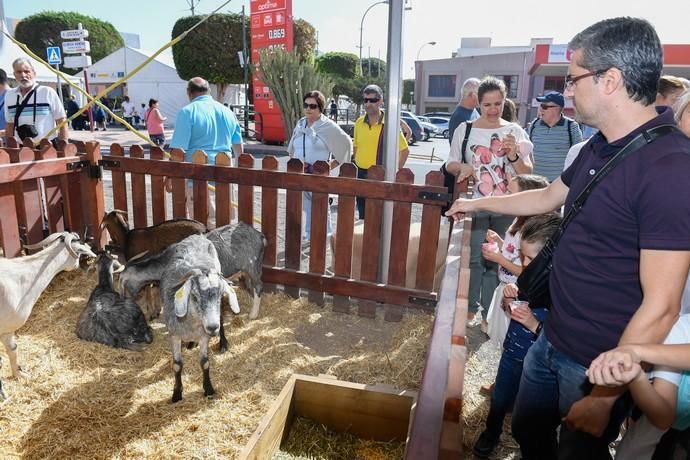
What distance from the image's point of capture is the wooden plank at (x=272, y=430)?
2164mm

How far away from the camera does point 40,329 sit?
3.87m

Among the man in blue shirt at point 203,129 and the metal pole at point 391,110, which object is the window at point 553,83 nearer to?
the man in blue shirt at point 203,129

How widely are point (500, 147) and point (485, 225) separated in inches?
24.5

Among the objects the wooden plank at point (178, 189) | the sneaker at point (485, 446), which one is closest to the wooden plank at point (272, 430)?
the sneaker at point (485, 446)

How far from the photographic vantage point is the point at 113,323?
3631 mm

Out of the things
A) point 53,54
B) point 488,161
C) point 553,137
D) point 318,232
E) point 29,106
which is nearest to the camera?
point 488,161

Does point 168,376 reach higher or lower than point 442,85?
lower

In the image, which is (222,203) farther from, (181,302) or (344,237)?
(181,302)

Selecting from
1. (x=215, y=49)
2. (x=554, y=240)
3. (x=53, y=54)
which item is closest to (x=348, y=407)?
(x=554, y=240)

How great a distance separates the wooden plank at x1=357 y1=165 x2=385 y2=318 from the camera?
4109mm

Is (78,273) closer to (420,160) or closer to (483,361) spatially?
(483,361)

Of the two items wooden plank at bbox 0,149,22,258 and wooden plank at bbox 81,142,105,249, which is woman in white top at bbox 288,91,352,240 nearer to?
wooden plank at bbox 81,142,105,249

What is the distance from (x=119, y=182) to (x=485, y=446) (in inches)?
166

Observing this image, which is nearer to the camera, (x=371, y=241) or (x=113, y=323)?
(x=113, y=323)
